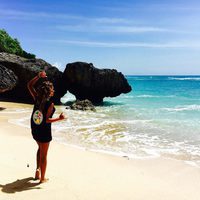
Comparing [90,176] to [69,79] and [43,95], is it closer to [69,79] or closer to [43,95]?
[43,95]

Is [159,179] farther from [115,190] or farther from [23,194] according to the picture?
[23,194]

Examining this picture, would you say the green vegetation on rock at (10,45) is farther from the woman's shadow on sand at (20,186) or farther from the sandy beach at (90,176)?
the woman's shadow on sand at (20,186)

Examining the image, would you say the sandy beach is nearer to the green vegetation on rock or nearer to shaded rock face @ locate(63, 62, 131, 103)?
shaded rock face @ locate(63, 62, 131, 103)

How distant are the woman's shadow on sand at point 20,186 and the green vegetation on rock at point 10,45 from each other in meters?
31.2

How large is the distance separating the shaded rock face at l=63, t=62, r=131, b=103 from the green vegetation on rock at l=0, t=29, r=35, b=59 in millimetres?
10410

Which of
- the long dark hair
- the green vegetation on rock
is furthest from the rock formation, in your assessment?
the long dark hair

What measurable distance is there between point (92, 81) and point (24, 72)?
6.80 m

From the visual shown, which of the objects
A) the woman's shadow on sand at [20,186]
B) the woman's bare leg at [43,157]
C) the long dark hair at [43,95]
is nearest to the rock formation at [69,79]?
the woman's shadow on sand at [20,186]

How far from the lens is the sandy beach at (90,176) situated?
5.30 m

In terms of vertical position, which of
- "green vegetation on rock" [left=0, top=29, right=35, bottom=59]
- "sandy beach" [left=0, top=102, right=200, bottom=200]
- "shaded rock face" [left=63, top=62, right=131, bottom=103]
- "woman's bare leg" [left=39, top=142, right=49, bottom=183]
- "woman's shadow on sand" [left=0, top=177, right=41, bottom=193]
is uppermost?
"green vegetation on rock" [left=0, top=29, right=35, bottom=59]

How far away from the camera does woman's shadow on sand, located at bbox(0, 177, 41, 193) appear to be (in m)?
5.14

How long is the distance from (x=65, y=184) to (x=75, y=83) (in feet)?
77.9

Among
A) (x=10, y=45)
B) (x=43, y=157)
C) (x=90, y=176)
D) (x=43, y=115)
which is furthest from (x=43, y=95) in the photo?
(x=10, y=45)

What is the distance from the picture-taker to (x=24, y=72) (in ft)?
84.1
